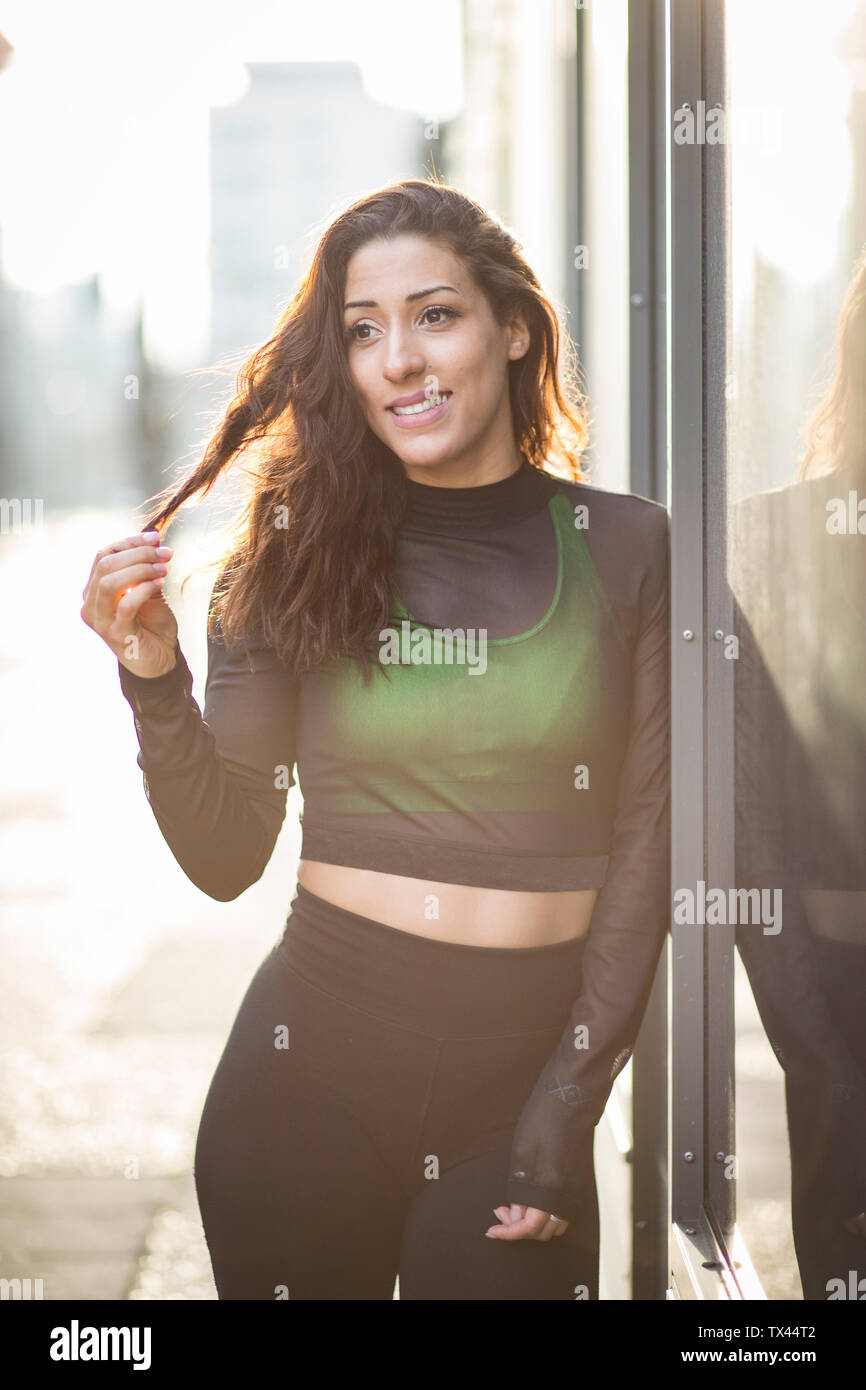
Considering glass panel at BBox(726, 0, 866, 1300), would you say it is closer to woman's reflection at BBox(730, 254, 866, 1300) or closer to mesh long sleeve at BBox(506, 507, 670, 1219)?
woman's reflection at BBox(730, 254, 866, 1300)

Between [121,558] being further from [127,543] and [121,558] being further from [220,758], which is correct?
[220,758]

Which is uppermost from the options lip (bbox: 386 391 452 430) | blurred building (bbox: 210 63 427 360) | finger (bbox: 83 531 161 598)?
blurred building (bbox: 210 63 427 360)

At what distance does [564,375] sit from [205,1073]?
109 inches

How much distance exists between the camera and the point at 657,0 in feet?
7.09

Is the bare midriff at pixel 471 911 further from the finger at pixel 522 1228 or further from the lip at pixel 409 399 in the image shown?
the lip at pixel 409 399

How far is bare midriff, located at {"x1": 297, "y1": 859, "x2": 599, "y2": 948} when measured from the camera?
1919 mm

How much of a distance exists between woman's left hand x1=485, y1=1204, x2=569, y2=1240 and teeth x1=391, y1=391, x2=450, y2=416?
110 cm

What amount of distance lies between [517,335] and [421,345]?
188mm

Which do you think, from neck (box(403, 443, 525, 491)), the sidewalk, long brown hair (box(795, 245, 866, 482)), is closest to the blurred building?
the sidewalk

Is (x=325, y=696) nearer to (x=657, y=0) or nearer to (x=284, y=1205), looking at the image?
(x=284, y=1205)

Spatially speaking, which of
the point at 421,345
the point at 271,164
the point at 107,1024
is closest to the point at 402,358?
the point at 421,345

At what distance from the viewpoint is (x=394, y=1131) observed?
74.5 inches

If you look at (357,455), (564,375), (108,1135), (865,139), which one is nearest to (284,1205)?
(357,455)

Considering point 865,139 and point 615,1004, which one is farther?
point 615,1004
